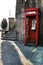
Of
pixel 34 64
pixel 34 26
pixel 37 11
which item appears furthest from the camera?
pixel 34 26

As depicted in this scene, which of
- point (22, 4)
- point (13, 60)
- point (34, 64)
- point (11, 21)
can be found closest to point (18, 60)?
point (13, 60)

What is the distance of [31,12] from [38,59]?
15.5 ft

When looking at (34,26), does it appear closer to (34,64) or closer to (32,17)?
(32,17)

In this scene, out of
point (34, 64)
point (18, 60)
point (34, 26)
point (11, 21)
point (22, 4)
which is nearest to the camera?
point (34, 64)

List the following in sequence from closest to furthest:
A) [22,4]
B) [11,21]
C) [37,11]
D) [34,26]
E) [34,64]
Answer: [34,64] < [37,11] < [34,26] < [22,4] < [11,21]

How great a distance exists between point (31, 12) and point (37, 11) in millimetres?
533

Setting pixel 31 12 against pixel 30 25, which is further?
pixel 30 25

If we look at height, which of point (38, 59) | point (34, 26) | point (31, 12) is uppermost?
point (31, 12)

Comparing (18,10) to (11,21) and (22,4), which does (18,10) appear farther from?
(11,21)

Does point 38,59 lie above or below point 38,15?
below

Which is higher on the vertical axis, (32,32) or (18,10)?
(18,10)

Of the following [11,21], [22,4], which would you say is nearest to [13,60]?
[22,4]

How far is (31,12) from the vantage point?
44.2 ft

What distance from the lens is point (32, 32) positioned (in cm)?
1434
